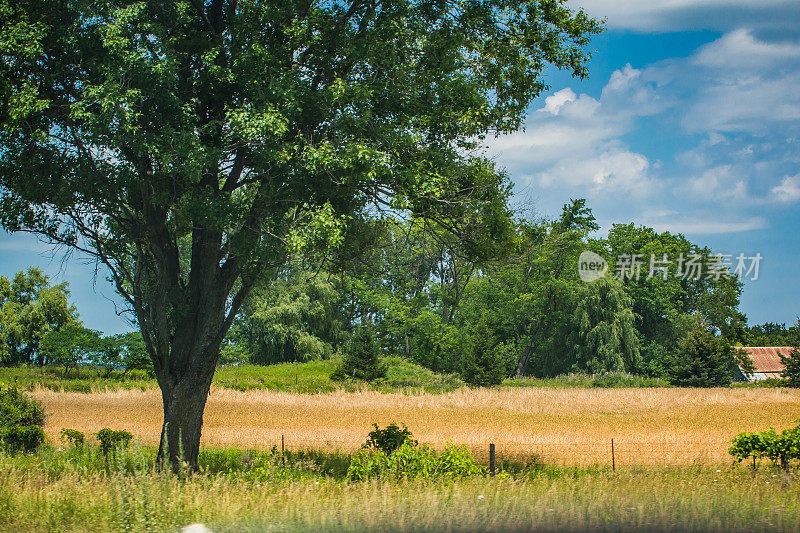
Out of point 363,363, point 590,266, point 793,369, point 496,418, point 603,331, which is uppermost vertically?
point 590,266

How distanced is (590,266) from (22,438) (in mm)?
57786

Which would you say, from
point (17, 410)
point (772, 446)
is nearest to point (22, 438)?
point (17, 410)

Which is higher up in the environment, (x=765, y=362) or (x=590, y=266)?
(x=590, y=266)

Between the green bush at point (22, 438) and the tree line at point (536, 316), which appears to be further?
the tree line at point (536, 316)

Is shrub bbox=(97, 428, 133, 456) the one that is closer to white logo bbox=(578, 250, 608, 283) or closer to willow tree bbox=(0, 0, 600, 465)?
willow tree bbox=(0, 0, 600, 465)

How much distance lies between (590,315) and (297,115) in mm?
54205

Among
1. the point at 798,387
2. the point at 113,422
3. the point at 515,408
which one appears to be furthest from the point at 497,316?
the point at 113,422

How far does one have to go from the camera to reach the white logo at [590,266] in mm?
63281

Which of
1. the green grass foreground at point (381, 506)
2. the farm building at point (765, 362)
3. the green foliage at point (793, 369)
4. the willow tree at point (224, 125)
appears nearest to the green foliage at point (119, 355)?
the willow tree at point (224, 125)

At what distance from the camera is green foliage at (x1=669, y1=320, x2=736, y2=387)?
1927 inches

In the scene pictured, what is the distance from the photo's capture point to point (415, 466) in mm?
11414

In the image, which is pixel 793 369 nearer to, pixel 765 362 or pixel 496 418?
pixel 765 362

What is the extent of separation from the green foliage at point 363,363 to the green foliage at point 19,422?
21973 millimetres

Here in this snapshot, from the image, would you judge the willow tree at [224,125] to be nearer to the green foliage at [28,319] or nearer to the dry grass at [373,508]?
the dry grass at [373,508]
